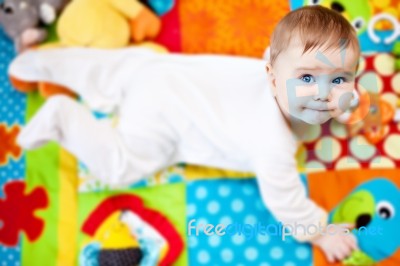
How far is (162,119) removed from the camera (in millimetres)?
789

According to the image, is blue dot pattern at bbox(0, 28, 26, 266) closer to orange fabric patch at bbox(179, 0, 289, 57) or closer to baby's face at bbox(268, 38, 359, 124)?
orange fabric patch at bbox(179, 0, 289, 57)

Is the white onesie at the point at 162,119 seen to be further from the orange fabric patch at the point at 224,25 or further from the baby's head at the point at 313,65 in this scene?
the baby's head at the point at 313,65

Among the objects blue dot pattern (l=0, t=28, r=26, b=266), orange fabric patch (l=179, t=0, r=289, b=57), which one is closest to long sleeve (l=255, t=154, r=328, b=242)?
orange fabric patch (l=179, t=0, r=289, b=57)

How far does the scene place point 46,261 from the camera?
2.74 ft

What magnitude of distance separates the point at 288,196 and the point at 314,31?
405 mm

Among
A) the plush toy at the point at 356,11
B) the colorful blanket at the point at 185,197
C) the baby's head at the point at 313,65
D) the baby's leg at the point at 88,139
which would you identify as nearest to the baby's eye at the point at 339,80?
the baby's head at the point at 313,65

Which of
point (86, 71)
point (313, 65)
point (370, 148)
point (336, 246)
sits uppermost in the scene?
point (313, 65)

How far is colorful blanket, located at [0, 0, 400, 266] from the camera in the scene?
71 cm

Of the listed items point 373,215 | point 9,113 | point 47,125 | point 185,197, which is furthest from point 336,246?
point 9,113

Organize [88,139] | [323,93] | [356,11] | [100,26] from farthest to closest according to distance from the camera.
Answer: [100,26]
[88,139]
[356,11]
[323,93]

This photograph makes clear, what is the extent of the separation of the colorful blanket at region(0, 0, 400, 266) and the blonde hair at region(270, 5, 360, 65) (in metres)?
0.26

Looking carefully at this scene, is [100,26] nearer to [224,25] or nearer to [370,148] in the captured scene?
[224,25]

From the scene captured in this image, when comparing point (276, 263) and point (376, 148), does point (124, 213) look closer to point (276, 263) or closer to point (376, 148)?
point (276, 263)

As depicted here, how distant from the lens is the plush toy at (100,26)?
88cm
